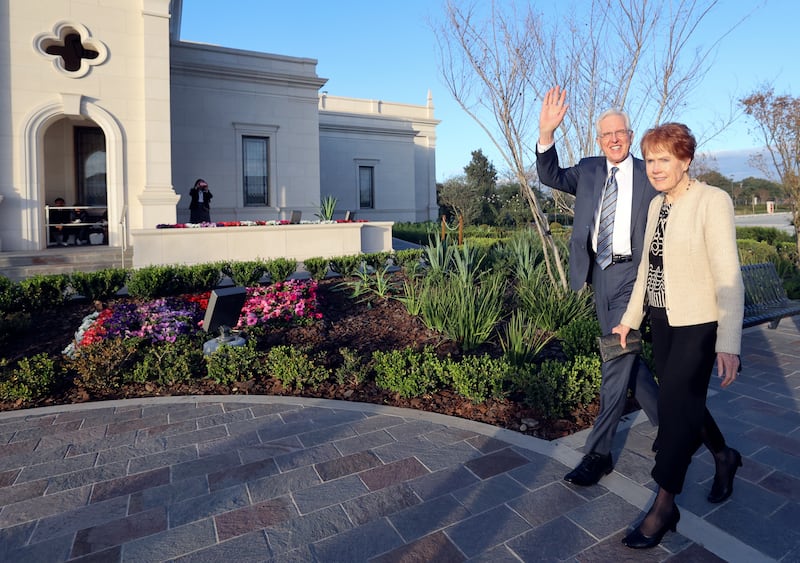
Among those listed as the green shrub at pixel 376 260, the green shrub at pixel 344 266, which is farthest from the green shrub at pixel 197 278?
the green shrub at pixel 376 260

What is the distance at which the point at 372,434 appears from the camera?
3857 millimetres

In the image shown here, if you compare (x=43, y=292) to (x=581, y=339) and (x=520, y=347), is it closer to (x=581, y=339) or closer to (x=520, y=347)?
(x=520, y=347)

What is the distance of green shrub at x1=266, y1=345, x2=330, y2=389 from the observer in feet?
15.9

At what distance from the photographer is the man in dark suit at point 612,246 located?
10.2 feet

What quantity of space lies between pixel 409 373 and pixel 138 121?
1190 centimetres

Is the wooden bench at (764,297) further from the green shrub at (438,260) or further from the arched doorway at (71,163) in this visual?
the arched doorway at (71,163)

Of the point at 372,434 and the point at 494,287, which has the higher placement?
the point at 494,287

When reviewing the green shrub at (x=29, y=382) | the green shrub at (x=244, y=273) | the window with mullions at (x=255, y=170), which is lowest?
the green shrub at (x=29, y=382)

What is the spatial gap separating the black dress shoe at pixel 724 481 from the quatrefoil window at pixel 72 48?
1473 cm

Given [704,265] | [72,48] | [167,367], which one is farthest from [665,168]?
[72,48]

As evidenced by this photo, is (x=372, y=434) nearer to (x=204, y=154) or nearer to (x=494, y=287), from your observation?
(x=494, y=287)

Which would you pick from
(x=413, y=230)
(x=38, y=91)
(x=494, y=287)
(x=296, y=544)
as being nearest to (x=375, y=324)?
(x=494, y=287)

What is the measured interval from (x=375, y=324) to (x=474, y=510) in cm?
395

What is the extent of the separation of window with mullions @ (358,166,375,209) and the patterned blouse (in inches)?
990
